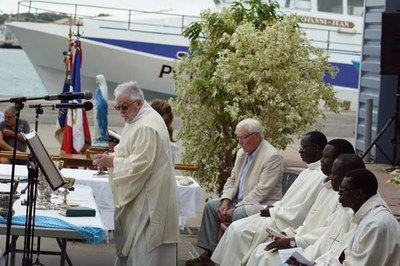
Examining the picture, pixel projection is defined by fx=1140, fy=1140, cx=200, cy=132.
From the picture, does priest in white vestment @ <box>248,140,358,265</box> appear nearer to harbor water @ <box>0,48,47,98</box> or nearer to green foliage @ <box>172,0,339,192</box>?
green foliage @ <box>172,0,339,192</box>

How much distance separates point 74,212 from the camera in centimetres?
863

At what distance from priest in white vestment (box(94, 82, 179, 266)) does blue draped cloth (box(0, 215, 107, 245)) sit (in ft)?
2.72

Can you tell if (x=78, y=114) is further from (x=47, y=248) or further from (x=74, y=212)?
(x=74, y=212)

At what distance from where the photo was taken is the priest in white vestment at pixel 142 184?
905 centimetres

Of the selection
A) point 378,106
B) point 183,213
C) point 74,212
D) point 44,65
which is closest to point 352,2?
point 44,65

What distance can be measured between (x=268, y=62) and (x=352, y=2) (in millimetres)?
24886

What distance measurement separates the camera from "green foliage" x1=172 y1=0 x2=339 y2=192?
11.6 meters

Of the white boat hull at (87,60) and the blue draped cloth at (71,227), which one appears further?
the white boat hull at (87,60)

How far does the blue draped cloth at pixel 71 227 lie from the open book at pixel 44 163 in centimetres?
26

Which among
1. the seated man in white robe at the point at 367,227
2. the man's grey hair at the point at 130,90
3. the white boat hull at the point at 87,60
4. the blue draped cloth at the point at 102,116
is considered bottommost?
the seated man in white robe at the point at 367,227

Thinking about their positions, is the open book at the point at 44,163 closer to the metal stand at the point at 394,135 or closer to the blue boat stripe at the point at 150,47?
the metal stand at the point at 394,135

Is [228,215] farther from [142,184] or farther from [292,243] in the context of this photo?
[292,243]

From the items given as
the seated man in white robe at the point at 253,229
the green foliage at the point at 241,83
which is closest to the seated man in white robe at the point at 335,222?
the seated man in white robe at the point at 253,229

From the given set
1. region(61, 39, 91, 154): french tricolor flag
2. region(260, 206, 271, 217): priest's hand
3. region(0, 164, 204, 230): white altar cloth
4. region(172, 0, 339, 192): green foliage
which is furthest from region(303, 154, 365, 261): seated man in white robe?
region(61, 39, 91, 154): french tricolor flag
